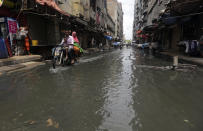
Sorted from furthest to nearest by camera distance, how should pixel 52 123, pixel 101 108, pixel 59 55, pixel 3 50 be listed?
pixel 3 50, pixel 59 55, pixel 101 108, pixel 52 123

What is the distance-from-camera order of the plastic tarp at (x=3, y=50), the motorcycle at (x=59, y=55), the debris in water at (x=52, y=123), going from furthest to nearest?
1. the plastic tarp at (x=3, y=50)
2. the motorcycle at (x=59, y=55)
3. the debris in water at (x=52, y=123)

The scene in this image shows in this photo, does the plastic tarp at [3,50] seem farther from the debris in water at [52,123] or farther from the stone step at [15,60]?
the debris in water at [52,123]

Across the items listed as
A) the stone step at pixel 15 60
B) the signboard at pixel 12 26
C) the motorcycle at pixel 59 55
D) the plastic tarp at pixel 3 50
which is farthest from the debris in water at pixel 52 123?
the signboard at pixel 12 26

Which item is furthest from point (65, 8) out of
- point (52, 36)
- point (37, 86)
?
point (37, 86)

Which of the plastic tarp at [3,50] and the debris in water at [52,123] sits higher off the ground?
the plastic tarp at [3,50]

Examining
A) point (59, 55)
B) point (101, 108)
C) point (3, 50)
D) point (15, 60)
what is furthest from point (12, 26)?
point (101, 108)

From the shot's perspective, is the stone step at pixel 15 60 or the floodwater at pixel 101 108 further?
the stone step at pixel 15 60

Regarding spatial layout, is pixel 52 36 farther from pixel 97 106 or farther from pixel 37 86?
pixel 97 106

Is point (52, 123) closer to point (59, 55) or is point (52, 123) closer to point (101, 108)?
point (101, 108)

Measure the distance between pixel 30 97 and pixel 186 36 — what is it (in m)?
20.0

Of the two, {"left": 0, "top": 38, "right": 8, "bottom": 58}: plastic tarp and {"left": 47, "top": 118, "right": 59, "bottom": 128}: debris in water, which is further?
{"left": 0, "top": 38, "right": 8, "bottom": 58}: plastic tarp

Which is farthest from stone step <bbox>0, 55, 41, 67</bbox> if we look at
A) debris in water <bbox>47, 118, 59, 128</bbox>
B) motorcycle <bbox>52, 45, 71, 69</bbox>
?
debris in water <bbox>47, 118, 59, 128</bbox>

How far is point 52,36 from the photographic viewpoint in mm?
17422

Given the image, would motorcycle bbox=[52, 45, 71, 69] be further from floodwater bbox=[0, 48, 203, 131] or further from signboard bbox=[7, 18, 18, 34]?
signboard bbox=[7, 18, 18, 34]
